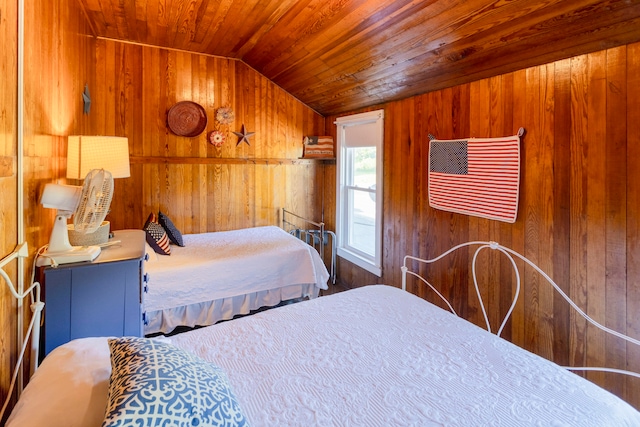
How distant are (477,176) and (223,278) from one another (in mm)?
2042

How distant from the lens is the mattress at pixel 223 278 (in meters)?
2.54

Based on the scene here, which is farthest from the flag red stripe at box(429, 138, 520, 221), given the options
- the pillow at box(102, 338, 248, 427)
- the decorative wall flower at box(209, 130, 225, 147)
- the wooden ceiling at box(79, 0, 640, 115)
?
the decorative wall flower at box(209, 130, 225, 147)

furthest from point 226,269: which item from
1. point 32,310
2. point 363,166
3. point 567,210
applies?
point 567,210

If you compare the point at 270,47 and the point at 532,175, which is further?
the point at 270,47

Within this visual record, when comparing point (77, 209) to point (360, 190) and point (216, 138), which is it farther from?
point (360, 190)

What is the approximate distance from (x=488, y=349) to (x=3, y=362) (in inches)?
69.8

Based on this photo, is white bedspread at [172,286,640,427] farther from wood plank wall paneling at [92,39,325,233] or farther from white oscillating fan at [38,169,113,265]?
wood plank wall paneling at [92,39,325,233]

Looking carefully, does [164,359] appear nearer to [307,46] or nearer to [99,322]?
[99,322]

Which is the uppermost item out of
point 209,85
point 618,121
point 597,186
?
point 209,85

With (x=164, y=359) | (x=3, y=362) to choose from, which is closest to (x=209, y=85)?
(x=3, y=362)

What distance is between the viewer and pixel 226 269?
278cm

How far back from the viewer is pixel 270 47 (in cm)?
330

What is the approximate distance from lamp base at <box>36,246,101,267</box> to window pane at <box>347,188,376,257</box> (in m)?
2.60

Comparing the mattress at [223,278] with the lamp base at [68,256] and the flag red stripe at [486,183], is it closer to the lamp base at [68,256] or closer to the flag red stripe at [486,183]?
the lamp base at [68,256]
